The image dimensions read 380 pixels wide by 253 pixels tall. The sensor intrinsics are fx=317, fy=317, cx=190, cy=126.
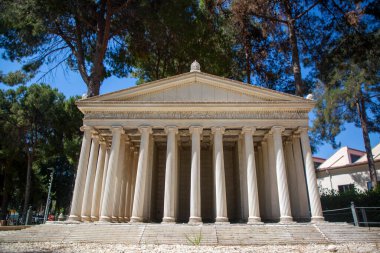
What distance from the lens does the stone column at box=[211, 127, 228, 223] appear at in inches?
548

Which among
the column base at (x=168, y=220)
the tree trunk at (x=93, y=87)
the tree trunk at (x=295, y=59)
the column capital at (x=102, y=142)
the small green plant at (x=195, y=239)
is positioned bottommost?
the small green plant at (x=195, y=239)

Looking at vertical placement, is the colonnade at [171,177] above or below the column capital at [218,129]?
below

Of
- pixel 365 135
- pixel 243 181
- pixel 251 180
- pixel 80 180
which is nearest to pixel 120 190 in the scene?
pixel 80 180

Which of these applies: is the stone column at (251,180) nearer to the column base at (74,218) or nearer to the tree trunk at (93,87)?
the column base at (74,218)

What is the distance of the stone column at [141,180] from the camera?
14.1m

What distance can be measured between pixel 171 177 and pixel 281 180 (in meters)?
5.02

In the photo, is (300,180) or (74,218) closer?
(74,218)

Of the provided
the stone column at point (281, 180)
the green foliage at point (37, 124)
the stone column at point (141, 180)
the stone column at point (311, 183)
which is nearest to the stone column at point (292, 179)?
the stone column at point (311, 183)

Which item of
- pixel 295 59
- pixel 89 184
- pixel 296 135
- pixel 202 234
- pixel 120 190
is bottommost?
pixel 202 234

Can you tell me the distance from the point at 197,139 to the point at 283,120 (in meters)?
4.28

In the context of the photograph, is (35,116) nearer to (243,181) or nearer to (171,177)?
(171,177)

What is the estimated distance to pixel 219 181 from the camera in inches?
572

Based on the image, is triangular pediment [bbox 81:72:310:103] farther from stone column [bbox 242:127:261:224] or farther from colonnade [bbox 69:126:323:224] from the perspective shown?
stone column [bbox 242:127:261:224]

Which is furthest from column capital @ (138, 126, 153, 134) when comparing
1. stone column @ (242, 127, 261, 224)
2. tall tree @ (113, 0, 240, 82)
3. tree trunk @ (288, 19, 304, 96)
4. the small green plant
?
tree trunk @ (288, 19, 304, 96)
